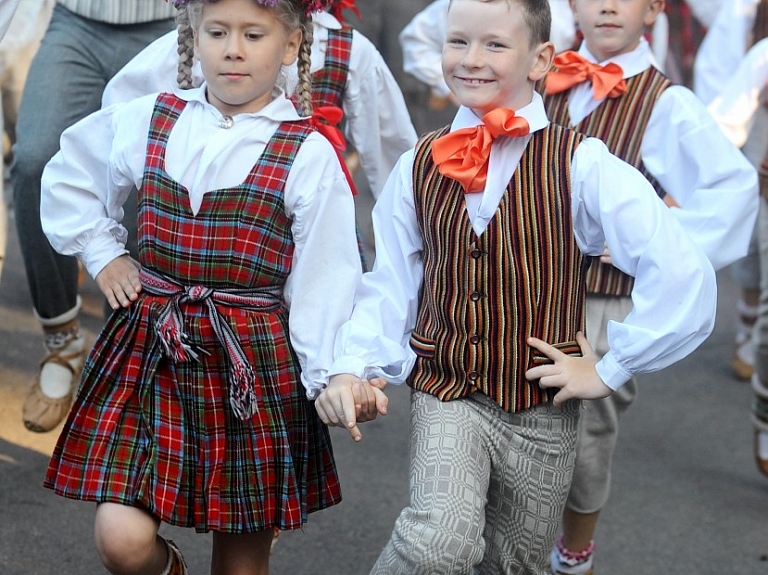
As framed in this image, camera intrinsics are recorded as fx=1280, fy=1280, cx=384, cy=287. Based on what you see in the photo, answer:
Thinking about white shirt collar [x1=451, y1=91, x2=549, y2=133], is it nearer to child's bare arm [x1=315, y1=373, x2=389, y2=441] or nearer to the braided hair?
the braided hair

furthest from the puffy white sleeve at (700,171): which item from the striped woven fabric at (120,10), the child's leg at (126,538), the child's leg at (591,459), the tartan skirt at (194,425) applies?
the child's leg at (126,538)

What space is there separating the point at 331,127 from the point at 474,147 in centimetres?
50

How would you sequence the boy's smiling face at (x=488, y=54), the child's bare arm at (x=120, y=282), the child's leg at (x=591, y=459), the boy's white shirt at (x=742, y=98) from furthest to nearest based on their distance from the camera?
the boy's white shirt at (x=742, y=98), the child's leg at (x=591, y=459), the child's bare arm at (x=120, y=282), the boy's smiling face at (x=488, y=54)

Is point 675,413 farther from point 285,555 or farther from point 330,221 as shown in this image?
point 330,221

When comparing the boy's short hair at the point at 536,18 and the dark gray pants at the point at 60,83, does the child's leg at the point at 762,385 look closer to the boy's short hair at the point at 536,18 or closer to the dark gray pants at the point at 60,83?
the boy's short hair at the point at 536,18

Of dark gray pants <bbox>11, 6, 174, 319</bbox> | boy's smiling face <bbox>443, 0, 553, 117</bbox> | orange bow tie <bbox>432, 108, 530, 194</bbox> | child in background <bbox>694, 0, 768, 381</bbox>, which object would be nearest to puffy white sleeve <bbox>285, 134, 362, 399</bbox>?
orange bow tie <bbox>432, 108, 530, 194</bbox>

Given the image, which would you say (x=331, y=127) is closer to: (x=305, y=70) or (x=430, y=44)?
(x=305, y=70)

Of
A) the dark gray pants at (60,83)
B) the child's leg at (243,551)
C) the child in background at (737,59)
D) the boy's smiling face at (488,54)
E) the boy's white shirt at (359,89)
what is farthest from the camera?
the child in background at (737,59)

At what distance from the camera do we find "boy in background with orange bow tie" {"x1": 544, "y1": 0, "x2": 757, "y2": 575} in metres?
3.58

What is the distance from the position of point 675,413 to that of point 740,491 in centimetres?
86

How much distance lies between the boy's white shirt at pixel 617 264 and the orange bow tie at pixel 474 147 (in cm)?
3

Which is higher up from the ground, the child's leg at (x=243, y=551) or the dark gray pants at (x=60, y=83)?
the dark gray pants at (x=60, y=83)

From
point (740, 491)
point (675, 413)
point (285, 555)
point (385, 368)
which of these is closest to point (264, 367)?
point (385, 368)

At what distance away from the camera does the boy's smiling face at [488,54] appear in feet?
9.58
